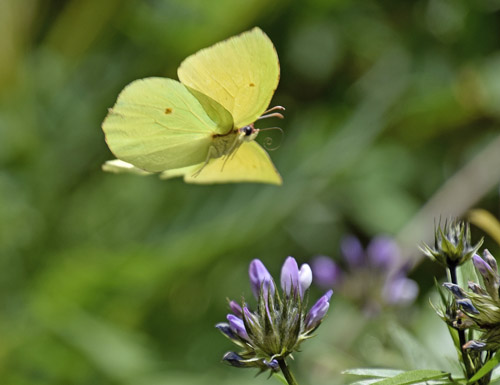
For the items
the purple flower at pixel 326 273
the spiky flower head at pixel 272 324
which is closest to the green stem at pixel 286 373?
the spiky flower head at pixel 272 324

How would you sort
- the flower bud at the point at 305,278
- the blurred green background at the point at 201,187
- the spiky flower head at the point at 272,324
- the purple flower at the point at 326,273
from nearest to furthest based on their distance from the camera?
1. the spiky flower head at the point at 272,324
2. the flower bud at the point at 305,278
3. the purple flower at the point at 326,273
4. the blurred green background at the point at 201,187

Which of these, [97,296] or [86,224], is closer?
[97,296]

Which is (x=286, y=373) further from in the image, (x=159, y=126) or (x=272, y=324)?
(x=159, y=126)

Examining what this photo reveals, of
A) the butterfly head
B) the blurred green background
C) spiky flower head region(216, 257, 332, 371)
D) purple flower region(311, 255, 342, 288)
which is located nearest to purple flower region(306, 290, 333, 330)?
spiky flower head region(216, 257, 332, 371)

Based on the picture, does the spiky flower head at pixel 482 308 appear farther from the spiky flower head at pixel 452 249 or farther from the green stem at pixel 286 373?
the green stem at pixel 286 373

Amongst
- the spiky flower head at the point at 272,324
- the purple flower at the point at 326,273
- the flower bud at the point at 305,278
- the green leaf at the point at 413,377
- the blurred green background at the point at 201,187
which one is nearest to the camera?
the green leaf at the point at 413,377

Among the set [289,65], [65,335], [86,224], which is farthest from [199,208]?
[289,65]

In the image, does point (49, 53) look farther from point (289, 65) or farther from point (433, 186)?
point (433, 186)
